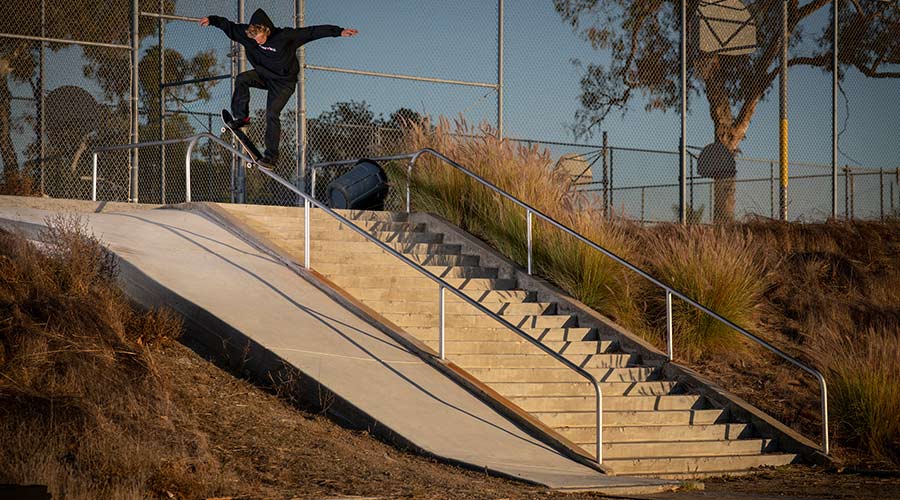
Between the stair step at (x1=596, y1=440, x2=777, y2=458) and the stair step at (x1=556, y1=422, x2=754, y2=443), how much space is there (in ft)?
0.42

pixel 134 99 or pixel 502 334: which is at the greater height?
pixel 134 99

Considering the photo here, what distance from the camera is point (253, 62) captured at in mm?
13617

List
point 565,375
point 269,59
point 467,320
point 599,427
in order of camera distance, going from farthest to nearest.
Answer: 1. point 269,59
2. point 467,320
3. point 565,375
4. point 599,427

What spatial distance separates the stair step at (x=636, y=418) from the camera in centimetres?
1052

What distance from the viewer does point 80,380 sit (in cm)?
801

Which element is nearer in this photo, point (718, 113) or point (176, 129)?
point (176, 129)

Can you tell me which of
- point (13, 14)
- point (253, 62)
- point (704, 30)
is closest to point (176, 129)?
point (13, 14)

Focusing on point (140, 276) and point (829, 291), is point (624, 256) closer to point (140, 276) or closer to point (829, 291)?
point (829, 291)

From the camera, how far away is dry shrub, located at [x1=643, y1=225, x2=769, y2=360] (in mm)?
12938

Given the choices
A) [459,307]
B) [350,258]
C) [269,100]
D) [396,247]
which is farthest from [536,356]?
[269,100]

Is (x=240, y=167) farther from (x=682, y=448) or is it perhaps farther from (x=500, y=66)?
(x=682, y=448)

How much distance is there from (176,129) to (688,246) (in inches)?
456

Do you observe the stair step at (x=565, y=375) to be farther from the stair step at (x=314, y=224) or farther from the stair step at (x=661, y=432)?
the stair step at (x=314, y=224)

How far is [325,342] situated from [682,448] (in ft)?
11.4
